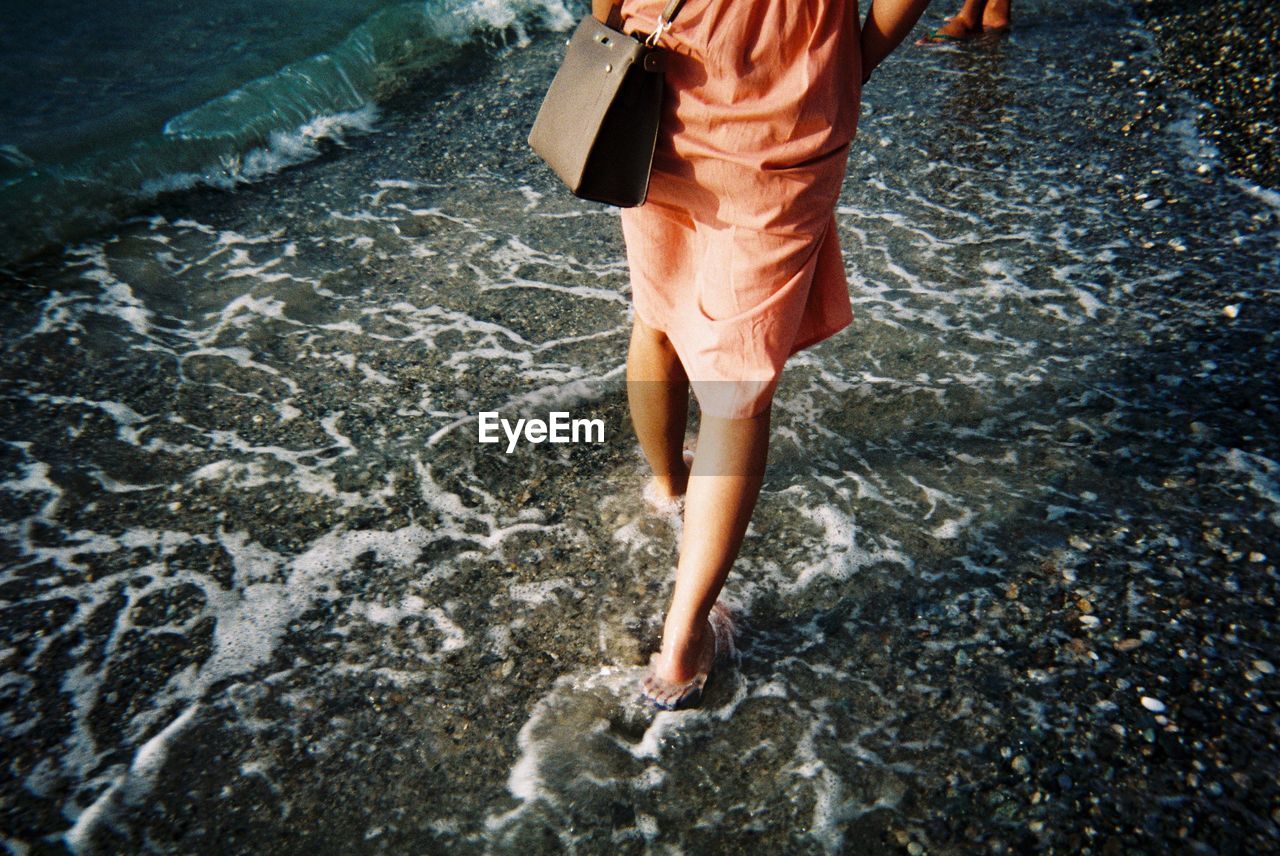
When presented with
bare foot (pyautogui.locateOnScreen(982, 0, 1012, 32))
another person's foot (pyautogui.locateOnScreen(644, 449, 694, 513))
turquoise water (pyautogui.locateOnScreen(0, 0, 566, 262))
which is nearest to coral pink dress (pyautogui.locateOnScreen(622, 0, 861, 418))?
another person's foot (pyautogui.locateOnScreen(644, 449, 694, 513))

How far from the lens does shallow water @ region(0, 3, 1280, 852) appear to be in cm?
197

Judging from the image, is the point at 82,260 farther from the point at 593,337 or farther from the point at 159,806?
the point at 159,806

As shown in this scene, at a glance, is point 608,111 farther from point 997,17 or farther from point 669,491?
point 997,17

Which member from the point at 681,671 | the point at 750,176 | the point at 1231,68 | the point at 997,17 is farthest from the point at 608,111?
→ the point at 997,17

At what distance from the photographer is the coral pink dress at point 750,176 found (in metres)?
1.54

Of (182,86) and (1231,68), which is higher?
(182,86)

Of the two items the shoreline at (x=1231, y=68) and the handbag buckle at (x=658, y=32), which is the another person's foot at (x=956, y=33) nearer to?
the shoreline at (x=1231, y=68)

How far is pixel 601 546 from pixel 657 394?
60 centimetres

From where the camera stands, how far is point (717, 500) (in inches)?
73.3

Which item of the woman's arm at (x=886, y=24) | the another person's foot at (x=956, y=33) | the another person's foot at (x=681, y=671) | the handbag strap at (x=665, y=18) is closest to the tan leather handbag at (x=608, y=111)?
the handbag strap at (x=665, y=18)

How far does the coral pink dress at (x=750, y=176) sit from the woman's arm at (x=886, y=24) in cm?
5

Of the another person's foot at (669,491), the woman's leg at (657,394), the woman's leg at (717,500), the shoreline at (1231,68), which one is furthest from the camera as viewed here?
the shoreline at (1231,68)

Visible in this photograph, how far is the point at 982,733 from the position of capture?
2.07 metres

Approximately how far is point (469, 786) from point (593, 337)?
6.72 ft
